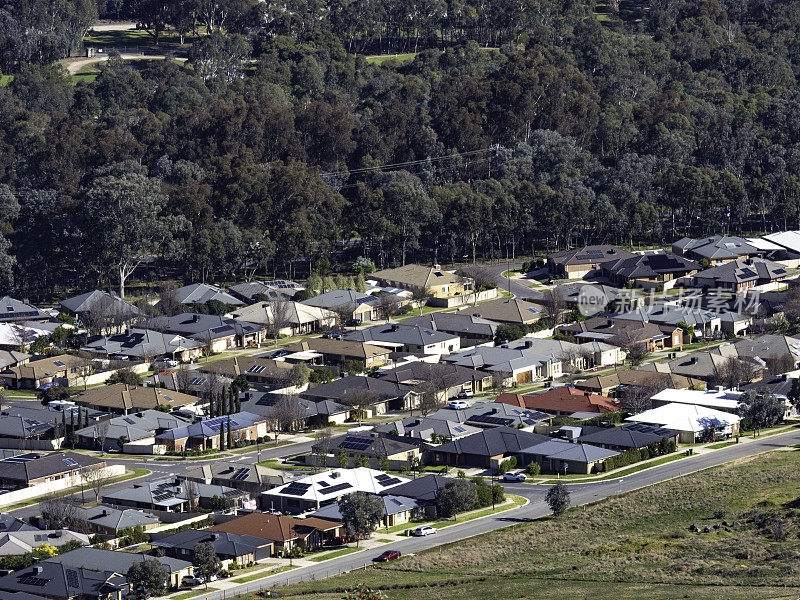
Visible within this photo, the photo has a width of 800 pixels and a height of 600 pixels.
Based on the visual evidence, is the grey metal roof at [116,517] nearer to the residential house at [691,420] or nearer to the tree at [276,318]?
the residential house at [691,420]

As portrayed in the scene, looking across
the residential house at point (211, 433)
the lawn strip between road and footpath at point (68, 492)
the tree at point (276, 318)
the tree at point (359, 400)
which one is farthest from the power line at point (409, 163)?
the lawn strip between road and footpath at point (68, 492)

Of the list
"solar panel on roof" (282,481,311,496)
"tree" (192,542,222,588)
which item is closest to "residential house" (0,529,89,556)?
"tree" (192,542,222,588)

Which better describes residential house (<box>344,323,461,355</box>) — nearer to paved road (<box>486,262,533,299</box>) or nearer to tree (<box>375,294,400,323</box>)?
tree (<box>375,294,400,323</box>)

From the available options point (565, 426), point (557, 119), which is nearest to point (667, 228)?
point (557, 119)

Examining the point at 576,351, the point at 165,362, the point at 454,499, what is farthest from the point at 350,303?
the point at 454,499

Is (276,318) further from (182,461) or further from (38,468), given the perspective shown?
(38,468)

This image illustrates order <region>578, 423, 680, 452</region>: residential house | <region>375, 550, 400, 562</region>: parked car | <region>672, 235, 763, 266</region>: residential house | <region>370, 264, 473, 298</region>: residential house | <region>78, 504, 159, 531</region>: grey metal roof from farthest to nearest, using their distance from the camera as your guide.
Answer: <region>672, 235, 763, 266</region>: residential house, <region>370, 264, 473, 298</region>: residential house, <region>578, 423, 680, 452</region>: residential house, <region>78, 504, 159, 531</region>: grey metal roof, <region>375, 550, 400, 562</region>: parked car
